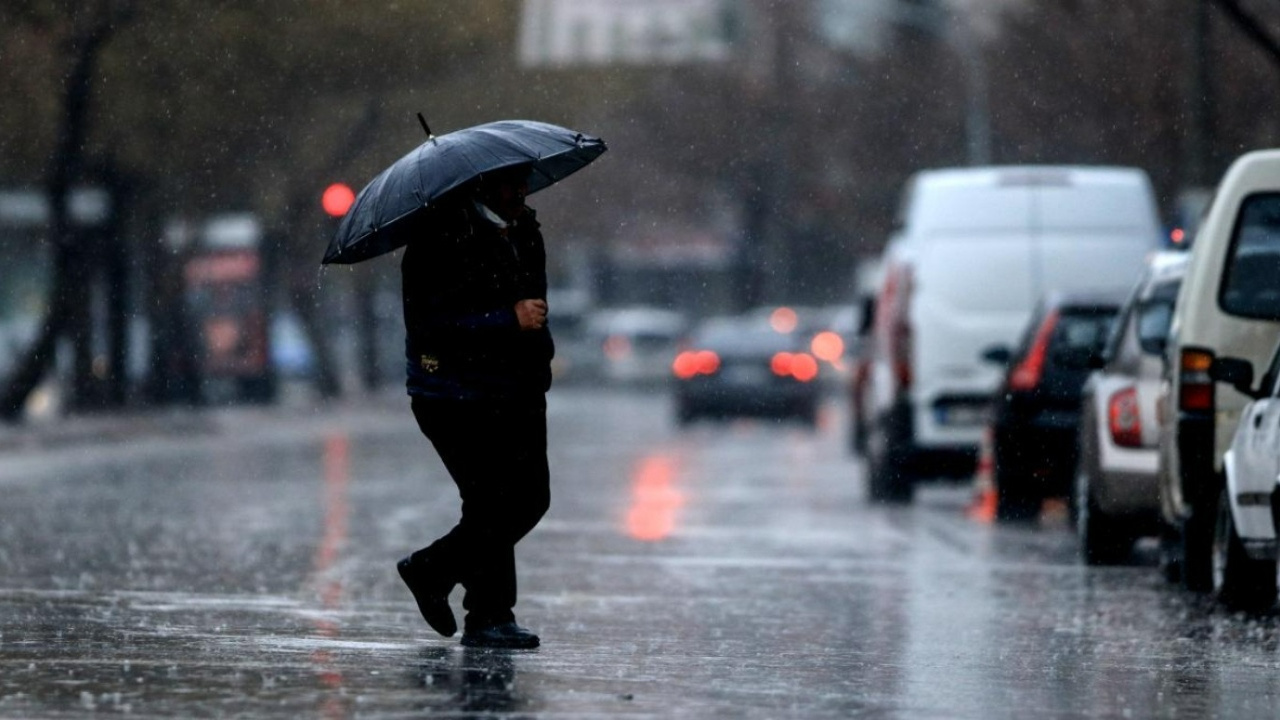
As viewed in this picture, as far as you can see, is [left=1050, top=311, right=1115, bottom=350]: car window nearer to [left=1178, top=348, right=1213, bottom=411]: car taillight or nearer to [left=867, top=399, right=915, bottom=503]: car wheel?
[left=867, top=399, right=915, bottom=503]: car wheel

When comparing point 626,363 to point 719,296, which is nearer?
point 626,363

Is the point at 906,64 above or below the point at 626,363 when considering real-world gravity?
above

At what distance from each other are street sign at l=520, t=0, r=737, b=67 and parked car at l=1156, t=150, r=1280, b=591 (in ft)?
94.9

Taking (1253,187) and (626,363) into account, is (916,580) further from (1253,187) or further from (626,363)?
(626,363)

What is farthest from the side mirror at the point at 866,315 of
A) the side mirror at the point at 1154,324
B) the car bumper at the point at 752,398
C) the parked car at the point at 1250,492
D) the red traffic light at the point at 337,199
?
the parked car at the point at 1250,492

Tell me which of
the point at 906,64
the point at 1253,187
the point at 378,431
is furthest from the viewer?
the point at 906,64

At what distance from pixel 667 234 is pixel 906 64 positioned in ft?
99.8

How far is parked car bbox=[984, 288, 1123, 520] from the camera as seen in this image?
1858 cm

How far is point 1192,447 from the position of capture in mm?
13188

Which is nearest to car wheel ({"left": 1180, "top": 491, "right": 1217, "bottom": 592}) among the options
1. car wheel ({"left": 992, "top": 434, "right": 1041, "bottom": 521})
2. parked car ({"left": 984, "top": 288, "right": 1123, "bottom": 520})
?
parked car ({"left": 984, "top": 288, "right": 1123, "bottom": 520})

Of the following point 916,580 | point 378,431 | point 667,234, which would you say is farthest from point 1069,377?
point 667,234

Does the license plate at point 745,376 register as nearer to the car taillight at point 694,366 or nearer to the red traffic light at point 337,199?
the car taillight at point 694,366

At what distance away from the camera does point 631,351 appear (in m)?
63.3

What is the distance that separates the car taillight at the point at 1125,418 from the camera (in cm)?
1486
